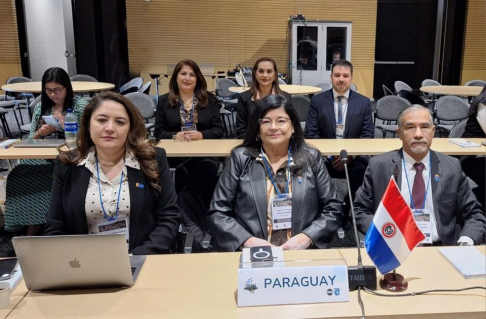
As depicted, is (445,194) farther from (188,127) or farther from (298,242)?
(188,127)

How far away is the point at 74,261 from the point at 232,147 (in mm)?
2226

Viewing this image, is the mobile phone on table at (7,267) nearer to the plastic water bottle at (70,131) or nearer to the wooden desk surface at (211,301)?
the wooden desk surface at (211,301)

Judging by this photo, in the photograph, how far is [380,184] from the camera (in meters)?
2.41

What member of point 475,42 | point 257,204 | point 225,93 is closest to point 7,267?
point 257,204

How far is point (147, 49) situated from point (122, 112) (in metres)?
10.5

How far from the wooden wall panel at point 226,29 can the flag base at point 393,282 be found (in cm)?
1101

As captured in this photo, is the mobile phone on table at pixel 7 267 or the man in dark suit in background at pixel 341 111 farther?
the man in dark suit in background at pixel 341 111

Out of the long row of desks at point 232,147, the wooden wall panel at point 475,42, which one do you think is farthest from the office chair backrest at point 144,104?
the wooden wall panel at point 475,42

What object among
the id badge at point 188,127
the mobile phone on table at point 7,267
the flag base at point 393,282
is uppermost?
the id badge at point 188,127

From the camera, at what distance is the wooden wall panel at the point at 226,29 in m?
11.9

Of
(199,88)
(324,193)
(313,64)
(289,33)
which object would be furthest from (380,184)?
(289,33)

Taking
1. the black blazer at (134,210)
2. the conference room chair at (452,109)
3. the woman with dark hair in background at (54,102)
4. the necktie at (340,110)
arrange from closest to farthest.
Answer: the black blazer at (134,210), the woman with dark hair in background at (54,102), the necktie at (340,110), the conference room chair at (452,109)

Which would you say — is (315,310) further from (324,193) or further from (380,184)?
(380,184)

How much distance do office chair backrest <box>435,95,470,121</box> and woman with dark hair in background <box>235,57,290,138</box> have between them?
3045 mm
